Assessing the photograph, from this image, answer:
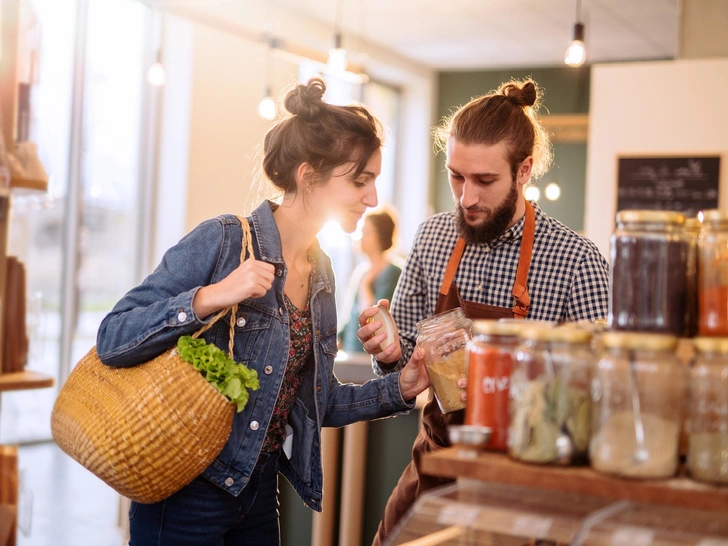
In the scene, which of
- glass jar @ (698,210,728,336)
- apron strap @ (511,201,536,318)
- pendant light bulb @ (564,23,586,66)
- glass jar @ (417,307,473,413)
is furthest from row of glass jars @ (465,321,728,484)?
pendant light bulb @ (564,23,586,66)

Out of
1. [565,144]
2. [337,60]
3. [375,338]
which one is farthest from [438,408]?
[565,144]

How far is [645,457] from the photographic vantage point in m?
1.00

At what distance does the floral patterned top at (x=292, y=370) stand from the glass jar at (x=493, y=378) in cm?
78

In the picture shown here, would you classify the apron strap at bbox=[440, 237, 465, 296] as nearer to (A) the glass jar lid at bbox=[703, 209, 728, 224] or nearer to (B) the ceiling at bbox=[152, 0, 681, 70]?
(A) the glass jar lid at bbox=[703, 209, 728, 224]

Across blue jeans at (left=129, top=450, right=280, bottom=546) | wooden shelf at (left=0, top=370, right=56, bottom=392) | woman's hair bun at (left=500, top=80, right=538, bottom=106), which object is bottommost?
blue jeans at (left=129, top=450, right=280, bottom=546)

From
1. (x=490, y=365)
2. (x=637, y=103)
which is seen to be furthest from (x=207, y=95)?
(x=490, y=365)

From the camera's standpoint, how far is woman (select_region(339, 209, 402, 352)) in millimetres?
5281

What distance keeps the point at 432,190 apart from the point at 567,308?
7933mm

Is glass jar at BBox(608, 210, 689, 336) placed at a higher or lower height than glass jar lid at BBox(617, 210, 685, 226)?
lower

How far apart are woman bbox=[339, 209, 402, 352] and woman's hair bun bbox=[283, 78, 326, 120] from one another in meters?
3.25

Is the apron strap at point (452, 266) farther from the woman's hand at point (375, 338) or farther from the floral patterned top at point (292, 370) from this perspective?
the floral patterned top at point (292, 370)

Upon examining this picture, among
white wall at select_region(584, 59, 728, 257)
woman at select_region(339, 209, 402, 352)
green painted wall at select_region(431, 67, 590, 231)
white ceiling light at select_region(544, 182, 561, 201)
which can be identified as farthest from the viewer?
green painted wall at select_region(431, 67, 590, 231)

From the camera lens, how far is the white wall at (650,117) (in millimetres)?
4570

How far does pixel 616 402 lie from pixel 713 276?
10.5 inches
